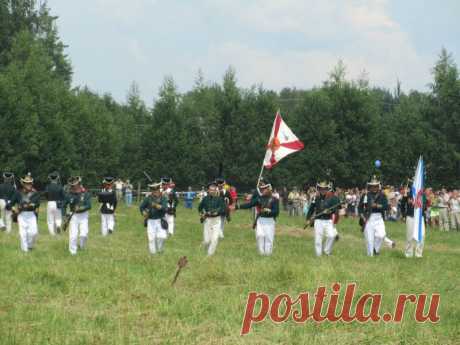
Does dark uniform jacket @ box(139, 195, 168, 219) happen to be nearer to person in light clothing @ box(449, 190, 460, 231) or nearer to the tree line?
person in light clothing @ box(449, 190, 460, 231)

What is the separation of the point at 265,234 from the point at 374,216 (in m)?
3.35

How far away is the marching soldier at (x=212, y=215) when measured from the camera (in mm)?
19109

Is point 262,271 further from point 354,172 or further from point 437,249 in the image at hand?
point 354,172

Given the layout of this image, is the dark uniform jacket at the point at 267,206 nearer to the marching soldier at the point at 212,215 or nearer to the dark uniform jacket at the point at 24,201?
the marching soldier at the point at 212,215

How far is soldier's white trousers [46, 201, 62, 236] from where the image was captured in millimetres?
24891

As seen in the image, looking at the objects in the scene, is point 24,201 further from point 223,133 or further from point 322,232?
point 223,133

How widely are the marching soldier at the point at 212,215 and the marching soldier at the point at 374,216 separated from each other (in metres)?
4.23

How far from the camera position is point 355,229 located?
32.1 m

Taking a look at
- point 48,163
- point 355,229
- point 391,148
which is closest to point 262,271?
point 355,229

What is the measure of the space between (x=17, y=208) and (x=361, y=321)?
11287 mm

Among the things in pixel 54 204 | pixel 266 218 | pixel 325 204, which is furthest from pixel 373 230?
pixel 54 204

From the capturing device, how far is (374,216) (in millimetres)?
20062

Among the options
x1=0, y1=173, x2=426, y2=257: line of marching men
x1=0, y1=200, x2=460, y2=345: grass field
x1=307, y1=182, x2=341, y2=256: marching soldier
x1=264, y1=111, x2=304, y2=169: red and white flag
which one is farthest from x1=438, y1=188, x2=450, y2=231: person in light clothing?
x1=307, y1=182, x2=341, y2=256: marching soldier

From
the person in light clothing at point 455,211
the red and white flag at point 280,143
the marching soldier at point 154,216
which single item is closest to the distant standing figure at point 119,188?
the red and white flag at point 280,143
